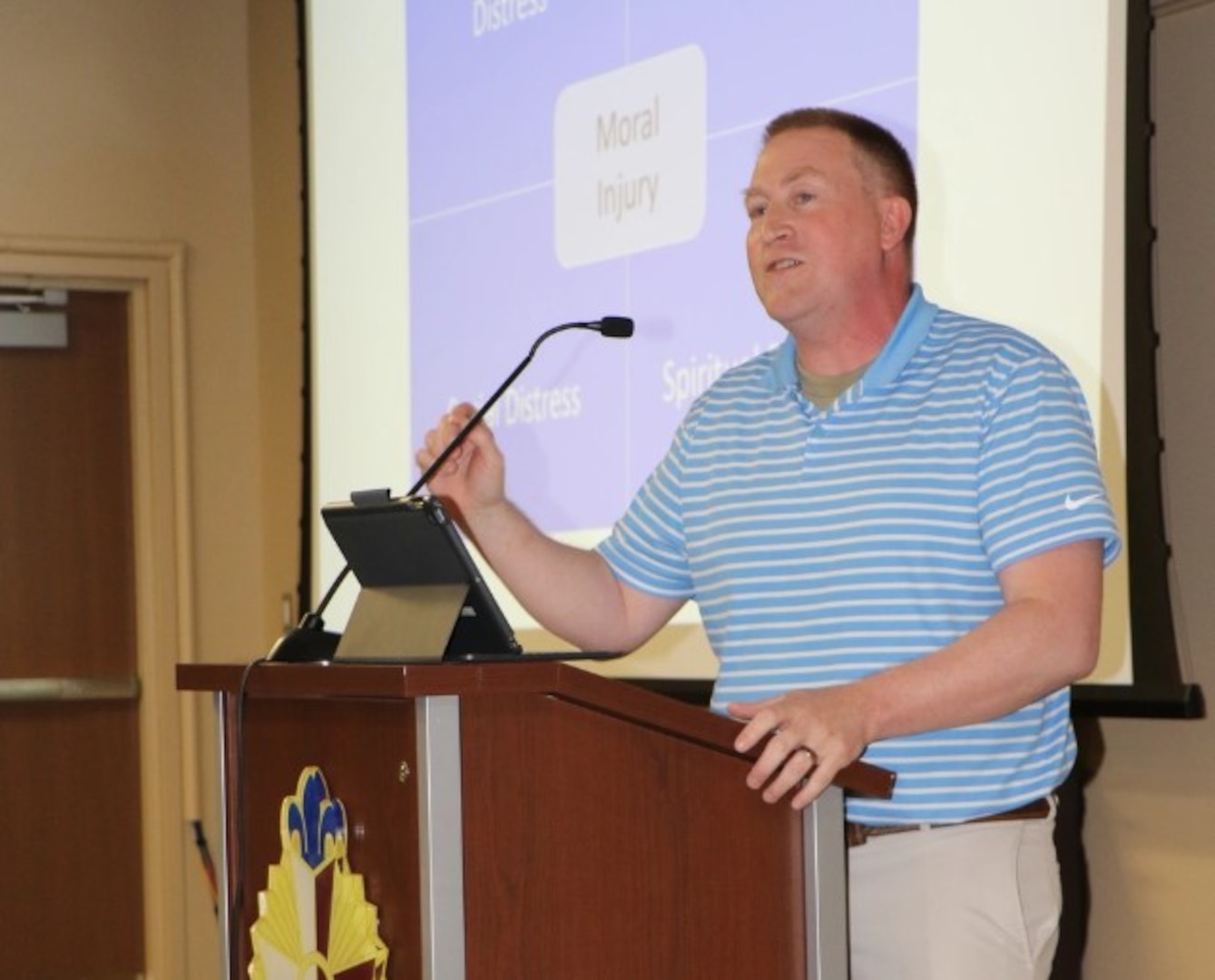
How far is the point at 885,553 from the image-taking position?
5.79 feet

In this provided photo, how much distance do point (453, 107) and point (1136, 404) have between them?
6.40 ft

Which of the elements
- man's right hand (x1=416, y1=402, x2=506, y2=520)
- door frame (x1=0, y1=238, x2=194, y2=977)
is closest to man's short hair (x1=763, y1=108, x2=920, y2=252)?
man's right hand (x1=416, y1=402, x2=506, y2=520)

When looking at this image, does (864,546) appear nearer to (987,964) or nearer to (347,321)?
(987,964)

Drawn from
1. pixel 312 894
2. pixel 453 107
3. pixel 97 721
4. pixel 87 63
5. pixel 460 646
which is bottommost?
pixel 97 721

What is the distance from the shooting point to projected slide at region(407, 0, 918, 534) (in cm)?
305

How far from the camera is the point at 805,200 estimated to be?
Result: 1.94 metres

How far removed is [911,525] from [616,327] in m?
0.36

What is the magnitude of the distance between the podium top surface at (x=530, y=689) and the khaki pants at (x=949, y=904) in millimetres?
137

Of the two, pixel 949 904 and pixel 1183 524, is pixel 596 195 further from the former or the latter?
pixel 949 904

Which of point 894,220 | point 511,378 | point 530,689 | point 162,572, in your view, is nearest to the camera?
point 530,689

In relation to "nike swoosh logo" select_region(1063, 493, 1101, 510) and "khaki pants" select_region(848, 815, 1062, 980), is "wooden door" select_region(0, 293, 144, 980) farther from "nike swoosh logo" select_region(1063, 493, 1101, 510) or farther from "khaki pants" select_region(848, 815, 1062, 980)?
"nike swoosh logo" select_region(1063, 493, 1101, 510)

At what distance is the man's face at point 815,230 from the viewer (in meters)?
1.92

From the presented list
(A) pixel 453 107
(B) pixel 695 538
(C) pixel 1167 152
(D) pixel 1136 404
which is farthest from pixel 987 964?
(A) pixel 453 107

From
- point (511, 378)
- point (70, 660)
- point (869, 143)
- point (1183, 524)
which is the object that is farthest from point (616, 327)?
point (70, 660)
